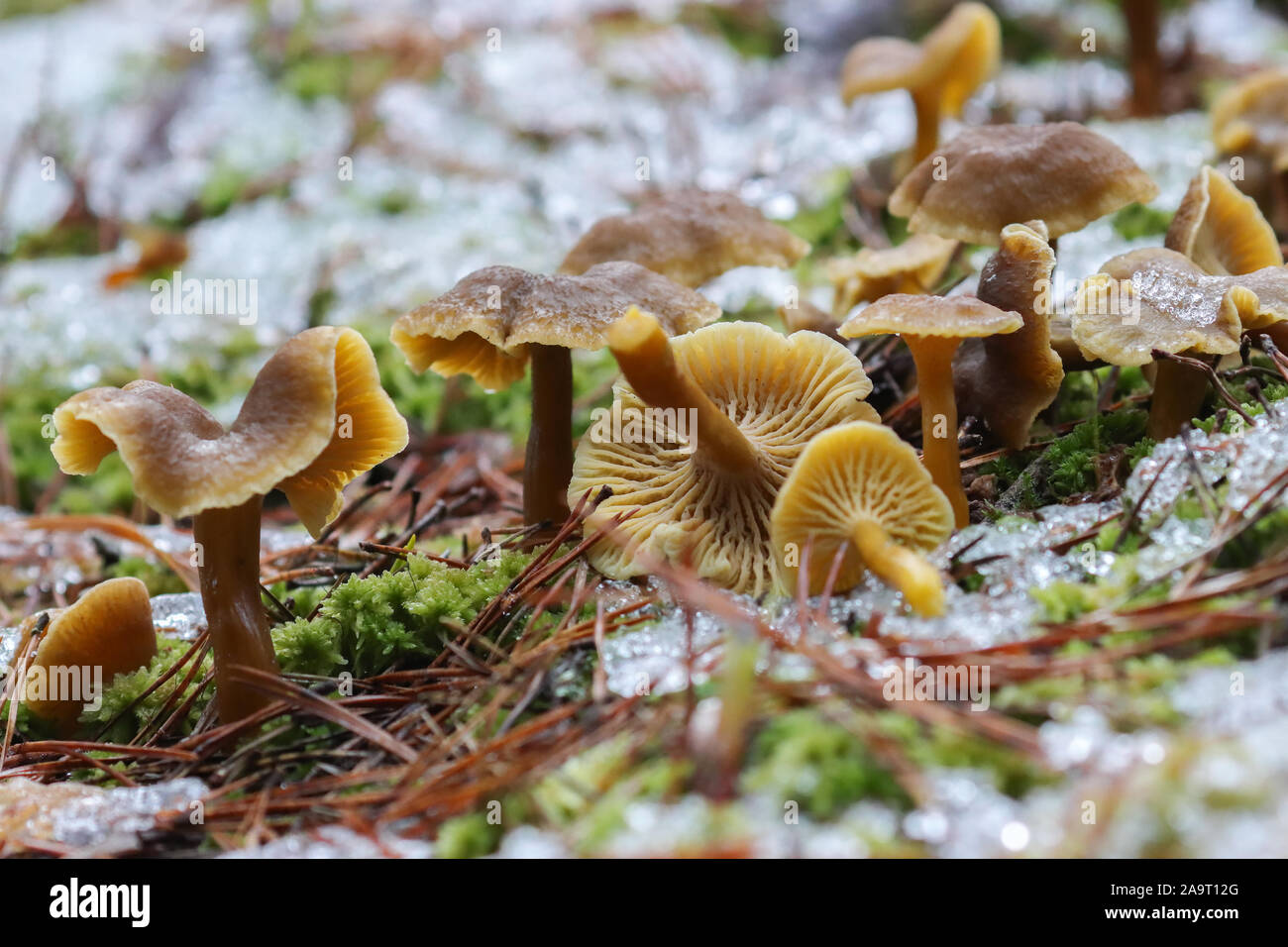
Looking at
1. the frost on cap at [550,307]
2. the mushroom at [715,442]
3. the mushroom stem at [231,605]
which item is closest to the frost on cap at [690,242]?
the frost on cap at [550,307]

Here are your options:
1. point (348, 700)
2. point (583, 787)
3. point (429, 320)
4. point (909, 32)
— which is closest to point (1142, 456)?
point (583, 787)

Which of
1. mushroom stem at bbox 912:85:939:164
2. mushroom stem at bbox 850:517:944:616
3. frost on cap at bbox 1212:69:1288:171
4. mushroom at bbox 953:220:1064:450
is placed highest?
mushroom stem at bbox 912:85:939:164

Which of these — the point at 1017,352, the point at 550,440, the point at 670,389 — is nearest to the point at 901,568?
the point at 670,389

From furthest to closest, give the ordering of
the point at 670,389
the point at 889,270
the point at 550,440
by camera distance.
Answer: the point at 889,270, the point at 550,440, the point at 670,389

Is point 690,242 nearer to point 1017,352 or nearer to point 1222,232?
point 1017,352

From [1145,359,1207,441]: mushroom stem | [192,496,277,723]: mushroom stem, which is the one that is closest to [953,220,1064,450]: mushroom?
[1145,359,1207,441]: mushroom stem

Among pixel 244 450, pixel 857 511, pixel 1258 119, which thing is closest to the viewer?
pixel 244 450

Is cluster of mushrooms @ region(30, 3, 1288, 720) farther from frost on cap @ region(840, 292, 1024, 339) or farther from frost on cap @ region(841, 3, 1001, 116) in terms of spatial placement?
frost on cap @ region(841, 3, 1001, 116)
